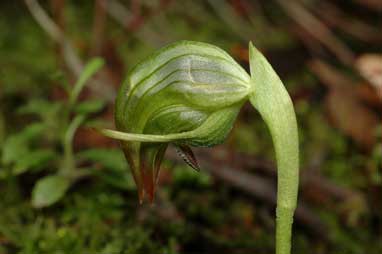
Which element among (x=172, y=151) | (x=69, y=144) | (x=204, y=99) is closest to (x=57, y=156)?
(x=69, y=144)

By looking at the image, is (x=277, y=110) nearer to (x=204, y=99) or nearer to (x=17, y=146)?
(x=204, y=99)

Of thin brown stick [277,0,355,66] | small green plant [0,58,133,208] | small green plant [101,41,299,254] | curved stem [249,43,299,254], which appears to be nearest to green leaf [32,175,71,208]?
small green plant [0,58,133,208]

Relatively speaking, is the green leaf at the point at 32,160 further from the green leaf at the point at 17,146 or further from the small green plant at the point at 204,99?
the small green plant at the point at 204,99

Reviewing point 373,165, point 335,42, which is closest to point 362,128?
point 373,165

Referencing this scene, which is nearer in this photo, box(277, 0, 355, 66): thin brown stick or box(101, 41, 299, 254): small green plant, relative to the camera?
box(101, 41, 299, 254): small green plant

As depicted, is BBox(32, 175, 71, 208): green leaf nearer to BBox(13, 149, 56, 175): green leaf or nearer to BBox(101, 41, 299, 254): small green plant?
BBox(13, 149, 56, 175): green leaf

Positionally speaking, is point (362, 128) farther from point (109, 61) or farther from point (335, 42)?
point (109, 61)

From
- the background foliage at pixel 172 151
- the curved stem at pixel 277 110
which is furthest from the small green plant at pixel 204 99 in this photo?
the background foliage at pixel 172 151
